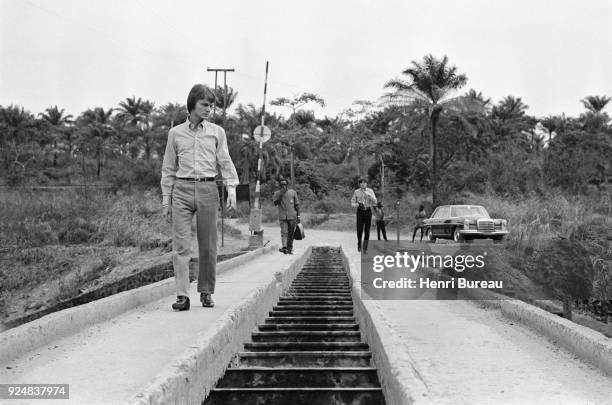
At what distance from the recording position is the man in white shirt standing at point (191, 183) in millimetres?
5801

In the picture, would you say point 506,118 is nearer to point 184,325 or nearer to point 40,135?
point 40,135

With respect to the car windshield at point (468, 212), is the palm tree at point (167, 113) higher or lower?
higher

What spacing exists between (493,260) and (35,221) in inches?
829

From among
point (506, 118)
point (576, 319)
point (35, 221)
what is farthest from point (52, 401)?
point (506, 118)

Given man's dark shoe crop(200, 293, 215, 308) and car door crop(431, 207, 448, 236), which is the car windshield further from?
man's dark shoe crop(200, 293, 215, 308)

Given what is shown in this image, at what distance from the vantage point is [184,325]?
5125 millimetres

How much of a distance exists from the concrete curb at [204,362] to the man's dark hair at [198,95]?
1.89m

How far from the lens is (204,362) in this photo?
3748 mm

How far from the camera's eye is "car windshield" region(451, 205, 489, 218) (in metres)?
19.4

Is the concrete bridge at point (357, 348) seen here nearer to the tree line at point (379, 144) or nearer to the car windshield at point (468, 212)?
the car windshield at point (468, 212)

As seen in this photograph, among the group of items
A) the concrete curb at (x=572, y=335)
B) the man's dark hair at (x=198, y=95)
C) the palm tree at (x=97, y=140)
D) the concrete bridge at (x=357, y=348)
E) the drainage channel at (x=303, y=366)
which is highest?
the palm tree at (x=97, y=140)

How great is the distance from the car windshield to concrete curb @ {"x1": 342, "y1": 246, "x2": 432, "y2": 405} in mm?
14645

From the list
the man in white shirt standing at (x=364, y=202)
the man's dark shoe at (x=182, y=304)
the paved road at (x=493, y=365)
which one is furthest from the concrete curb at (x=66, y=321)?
the man in white shirt standing at (x=364, y=202)

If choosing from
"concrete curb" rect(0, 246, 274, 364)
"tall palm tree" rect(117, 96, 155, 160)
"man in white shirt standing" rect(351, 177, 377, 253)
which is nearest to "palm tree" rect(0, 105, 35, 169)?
"tall palm tree" rect(117, 96, 155, 160)
